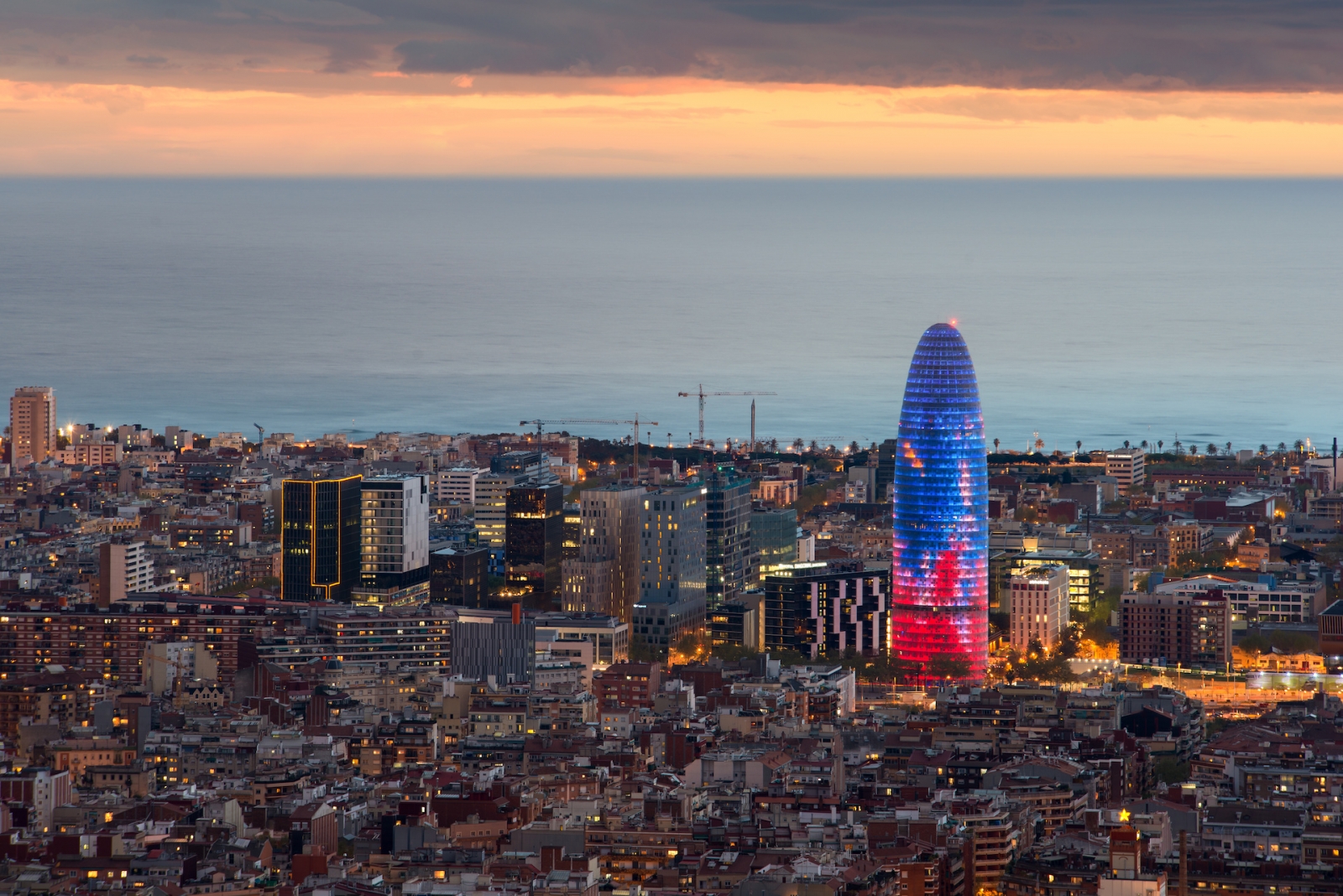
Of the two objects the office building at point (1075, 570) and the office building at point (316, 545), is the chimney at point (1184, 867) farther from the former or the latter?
the office building at point (316, 545)

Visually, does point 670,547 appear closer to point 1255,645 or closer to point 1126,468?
point 1255,645

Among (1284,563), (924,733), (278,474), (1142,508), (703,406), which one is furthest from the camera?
(703,406)

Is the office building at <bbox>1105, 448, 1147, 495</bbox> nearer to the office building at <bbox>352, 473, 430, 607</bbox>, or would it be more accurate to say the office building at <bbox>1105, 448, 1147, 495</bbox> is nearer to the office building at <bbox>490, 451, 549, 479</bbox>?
the office building at <bbox>490, 451, 549, 479</bbox>

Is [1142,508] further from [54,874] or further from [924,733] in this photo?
[54,874]

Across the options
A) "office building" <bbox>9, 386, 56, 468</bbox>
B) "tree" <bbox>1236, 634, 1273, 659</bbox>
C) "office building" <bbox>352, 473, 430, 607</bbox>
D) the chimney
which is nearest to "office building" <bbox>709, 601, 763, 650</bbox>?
"office building" <bbox>352, 473, 430, 607</bbox>

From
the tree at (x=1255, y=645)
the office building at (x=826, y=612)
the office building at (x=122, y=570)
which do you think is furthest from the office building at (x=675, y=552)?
the tree at (x=1255, y=645)

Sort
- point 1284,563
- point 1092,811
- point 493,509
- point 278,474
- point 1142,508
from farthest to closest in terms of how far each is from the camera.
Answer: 1. point 278,474
2. point 1142,508
3. point 493,509
4. point 1284,563
5. point 1092,811

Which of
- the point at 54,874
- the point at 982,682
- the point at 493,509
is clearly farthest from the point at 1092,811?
the point at 493,509
